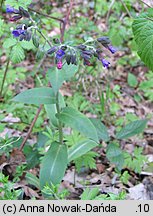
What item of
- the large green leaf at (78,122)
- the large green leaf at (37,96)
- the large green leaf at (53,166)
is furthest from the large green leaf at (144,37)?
the large green leaf at (53,166)

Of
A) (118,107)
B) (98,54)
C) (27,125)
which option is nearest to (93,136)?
(98,54)

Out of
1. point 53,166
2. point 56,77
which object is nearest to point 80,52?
point 56,77

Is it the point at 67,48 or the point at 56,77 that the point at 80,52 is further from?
the point at 56,77

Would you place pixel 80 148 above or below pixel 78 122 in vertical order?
below

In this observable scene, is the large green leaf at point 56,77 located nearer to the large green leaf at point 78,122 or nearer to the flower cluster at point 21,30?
the large green leaf at point 78,122

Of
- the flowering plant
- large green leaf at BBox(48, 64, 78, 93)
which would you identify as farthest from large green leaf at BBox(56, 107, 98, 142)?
large green leaf at BBox(48, 64, 78, 93)
